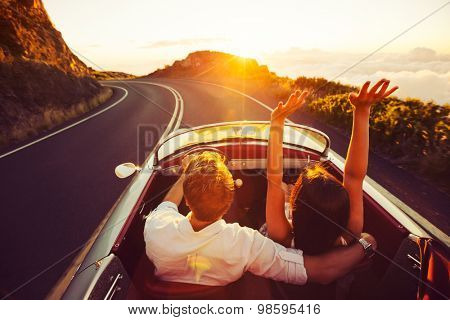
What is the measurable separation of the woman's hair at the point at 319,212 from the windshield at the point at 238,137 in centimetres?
148

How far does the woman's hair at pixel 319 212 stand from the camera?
172 centimetres

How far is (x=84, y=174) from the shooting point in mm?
6395

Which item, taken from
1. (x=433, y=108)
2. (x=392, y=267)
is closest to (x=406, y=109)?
(x=433, y=108)

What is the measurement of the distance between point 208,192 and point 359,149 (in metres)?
1.07

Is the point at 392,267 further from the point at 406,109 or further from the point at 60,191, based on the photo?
the point at 406,109

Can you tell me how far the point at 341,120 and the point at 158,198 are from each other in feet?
27.7

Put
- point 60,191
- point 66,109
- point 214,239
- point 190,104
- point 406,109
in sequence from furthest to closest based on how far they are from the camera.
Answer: point 190,104
point 66,109
point 406,109
point 60,191
point 214,239

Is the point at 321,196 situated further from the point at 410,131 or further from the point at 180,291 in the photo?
the point at 410,131

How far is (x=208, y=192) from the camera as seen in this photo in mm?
1601

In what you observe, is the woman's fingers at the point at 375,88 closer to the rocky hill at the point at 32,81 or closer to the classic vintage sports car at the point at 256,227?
the classic vintage sports car at the point at 256,227

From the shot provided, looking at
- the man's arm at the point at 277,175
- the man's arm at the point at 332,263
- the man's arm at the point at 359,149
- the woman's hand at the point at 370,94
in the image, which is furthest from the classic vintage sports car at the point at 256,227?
the woman's hand at the point at 370,94

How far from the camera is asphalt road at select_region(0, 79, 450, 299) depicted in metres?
3.80

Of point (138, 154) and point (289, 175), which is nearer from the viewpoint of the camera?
point (289, 175)
